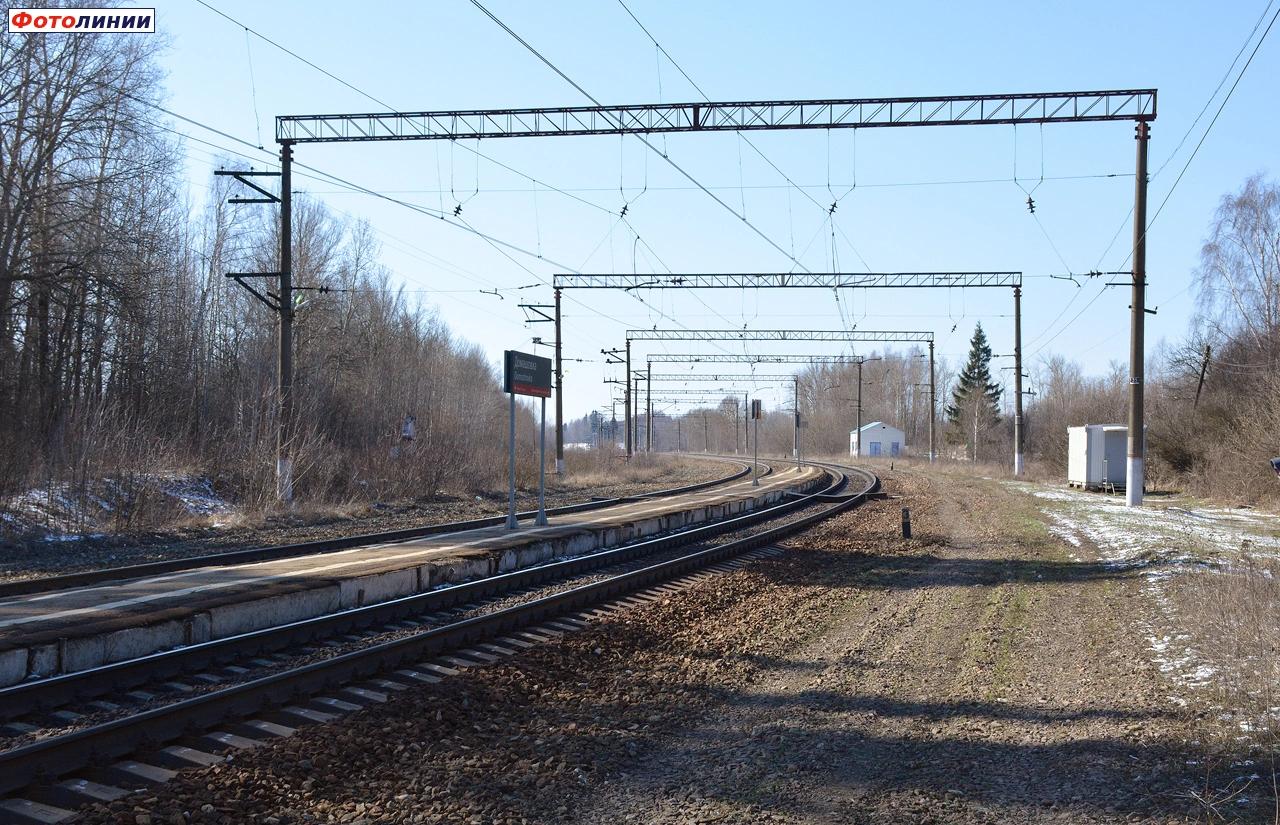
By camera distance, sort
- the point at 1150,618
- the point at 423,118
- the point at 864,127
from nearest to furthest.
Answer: the point at 1150,618
the point at 864,127
the point at 423,118

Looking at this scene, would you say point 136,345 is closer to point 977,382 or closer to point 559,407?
point 559,407

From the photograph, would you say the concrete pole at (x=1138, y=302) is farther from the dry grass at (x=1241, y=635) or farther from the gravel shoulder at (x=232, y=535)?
the gravel shoulder at (x=232, y=535)

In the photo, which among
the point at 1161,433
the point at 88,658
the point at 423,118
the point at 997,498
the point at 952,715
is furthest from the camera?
the point at 1161,433

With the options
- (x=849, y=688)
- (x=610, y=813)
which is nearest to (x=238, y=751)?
(x=610, y=813)

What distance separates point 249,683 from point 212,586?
4923 millimetres

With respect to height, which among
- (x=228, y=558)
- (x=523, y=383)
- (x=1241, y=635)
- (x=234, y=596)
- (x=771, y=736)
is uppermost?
(x=523, y=383)

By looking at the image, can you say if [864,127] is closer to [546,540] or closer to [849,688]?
[546,540]

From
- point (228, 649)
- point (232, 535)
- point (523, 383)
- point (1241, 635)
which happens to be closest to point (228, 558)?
point (232, 535)

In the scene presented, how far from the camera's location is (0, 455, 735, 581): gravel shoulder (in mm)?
15414

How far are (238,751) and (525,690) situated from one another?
248 centimetres

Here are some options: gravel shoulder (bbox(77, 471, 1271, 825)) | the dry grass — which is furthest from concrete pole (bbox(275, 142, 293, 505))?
the dry grass

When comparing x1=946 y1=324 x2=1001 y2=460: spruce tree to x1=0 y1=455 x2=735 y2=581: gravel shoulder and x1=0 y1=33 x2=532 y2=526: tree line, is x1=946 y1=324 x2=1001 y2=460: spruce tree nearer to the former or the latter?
x1=0 y1=33 x2=532 y2=526: tree line

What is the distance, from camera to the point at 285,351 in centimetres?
2467

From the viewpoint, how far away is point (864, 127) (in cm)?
2084
